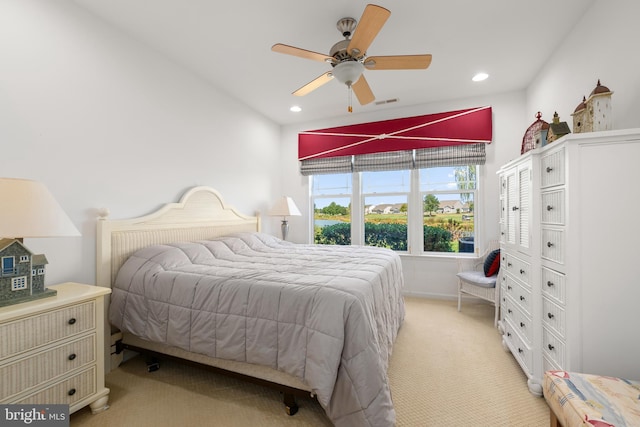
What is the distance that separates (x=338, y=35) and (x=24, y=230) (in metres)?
2.60

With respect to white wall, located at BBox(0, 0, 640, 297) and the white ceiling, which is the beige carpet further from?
the white ceiling

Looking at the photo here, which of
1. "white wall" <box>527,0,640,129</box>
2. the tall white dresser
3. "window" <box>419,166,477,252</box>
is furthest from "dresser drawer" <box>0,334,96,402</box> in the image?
"window" <box>419,166,477,252</box>

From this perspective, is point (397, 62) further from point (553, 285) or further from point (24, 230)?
point (24, 230)

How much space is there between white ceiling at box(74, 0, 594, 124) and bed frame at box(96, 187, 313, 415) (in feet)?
4.71

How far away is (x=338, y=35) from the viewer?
2.52m

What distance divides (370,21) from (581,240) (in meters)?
1.75

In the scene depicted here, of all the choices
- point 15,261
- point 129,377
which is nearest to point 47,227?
point 15,261

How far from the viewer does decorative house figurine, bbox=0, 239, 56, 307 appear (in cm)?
149

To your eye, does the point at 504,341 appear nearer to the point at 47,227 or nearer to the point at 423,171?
the point at 423,171

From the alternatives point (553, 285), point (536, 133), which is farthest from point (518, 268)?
point (536, 133)

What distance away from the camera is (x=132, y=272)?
2.19m

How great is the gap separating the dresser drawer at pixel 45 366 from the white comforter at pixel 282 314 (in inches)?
14.7

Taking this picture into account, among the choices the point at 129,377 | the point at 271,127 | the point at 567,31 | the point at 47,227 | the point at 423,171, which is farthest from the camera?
the point at 271,127

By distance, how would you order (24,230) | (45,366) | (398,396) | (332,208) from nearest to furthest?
(24,230) < (45,366) < (398,396) < (332,208)
